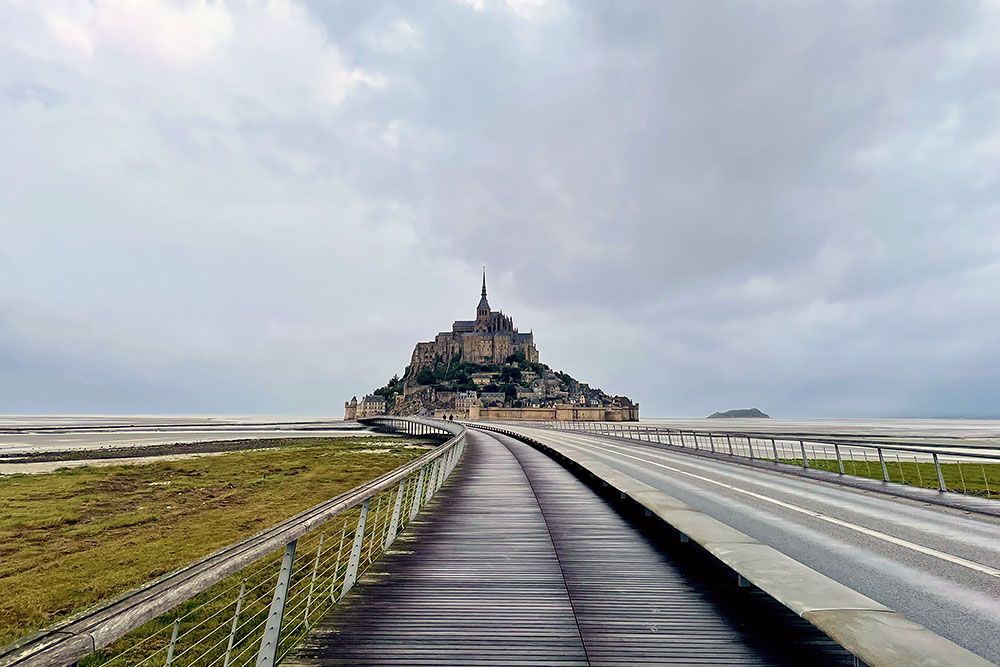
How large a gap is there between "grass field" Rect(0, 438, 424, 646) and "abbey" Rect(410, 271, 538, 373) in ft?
474

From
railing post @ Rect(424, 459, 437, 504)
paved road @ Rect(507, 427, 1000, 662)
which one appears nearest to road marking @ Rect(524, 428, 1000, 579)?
paved road @ Rect(507, 427, 1000, 662)

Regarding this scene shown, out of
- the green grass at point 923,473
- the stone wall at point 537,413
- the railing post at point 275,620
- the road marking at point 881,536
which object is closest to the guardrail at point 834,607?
the road marking at point 881,536

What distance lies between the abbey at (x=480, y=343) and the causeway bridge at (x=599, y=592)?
168m

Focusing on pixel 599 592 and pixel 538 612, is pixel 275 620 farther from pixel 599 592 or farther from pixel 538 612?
pixel 599 592

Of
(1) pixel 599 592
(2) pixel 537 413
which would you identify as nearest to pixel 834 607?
(1) pixel 599 592

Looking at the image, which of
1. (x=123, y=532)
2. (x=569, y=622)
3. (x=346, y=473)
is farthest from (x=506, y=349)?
(x=569, y=622)

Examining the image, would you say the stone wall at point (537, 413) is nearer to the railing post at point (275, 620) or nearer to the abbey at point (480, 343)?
the abbey at point (480, 343)

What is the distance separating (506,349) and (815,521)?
554 ft

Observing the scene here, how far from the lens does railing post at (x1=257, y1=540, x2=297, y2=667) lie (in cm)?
367

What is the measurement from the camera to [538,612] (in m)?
4.88

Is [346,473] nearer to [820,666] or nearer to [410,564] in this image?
[410,564]

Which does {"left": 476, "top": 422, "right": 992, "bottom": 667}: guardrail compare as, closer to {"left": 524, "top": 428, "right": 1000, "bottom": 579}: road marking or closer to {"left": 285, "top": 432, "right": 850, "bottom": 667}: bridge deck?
{"left": 285, "top": 432, "right": 850, "bottom": 667}: bridge deck

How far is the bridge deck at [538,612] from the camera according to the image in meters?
3.98

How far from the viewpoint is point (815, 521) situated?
31.4 feet
